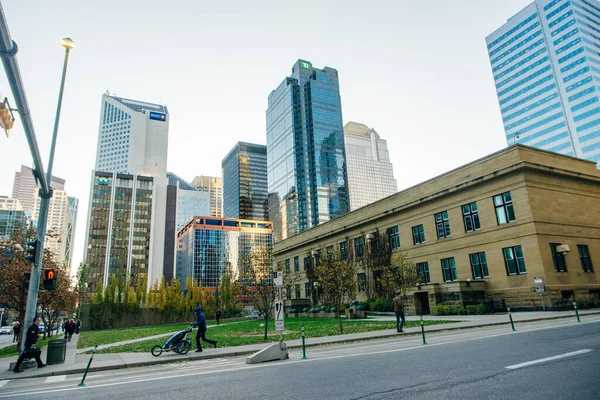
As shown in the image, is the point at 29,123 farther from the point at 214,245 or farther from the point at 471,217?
the point at 214,245

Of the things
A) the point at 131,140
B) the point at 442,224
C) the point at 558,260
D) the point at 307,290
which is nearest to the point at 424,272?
the point at 442,224

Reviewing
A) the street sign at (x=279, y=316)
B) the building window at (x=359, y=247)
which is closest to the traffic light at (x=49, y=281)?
the street sign at (x=279, y=316)

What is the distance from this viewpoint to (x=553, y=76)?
127 m

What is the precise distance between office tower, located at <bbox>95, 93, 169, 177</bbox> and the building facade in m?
150

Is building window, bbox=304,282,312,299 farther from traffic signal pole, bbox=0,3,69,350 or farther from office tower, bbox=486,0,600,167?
office tower, bbox=486,0,600,167

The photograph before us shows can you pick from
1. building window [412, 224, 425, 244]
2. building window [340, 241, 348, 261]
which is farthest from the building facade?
building window [340, 241, 348, 261]

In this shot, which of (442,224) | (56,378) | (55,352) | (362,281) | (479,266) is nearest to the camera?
(56,378)

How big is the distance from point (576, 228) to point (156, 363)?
35.4 m

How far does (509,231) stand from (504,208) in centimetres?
214

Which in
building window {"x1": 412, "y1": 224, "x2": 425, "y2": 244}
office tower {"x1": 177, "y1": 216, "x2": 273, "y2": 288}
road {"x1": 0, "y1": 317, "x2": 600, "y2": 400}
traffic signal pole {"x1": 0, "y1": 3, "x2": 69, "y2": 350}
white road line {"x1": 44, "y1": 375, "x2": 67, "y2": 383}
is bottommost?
white road line {"x1": 44, "y1": 375, "x2": 67, "y2": 383}

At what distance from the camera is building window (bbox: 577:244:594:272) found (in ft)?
106

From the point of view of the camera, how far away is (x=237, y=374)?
32.4 feet

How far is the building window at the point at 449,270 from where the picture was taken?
37406 millimetres

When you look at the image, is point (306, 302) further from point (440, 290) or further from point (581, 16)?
point (581, 16)
